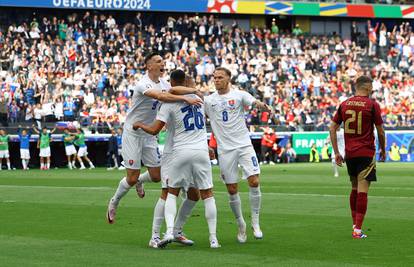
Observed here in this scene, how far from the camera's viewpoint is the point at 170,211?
1185 cm

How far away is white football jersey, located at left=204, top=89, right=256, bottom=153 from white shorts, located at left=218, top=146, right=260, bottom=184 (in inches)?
2.9

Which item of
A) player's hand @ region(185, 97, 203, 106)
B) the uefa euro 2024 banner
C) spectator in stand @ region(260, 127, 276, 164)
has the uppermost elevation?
the uefa euro 2024 banner

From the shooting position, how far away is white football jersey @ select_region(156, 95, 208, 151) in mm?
11914

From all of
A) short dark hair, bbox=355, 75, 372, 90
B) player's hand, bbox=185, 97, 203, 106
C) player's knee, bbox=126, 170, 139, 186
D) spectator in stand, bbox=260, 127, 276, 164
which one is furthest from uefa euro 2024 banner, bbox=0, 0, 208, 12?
player's hand, bbox=185, 97, 203, 106

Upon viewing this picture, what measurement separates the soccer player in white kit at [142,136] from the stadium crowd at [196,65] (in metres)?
27.0

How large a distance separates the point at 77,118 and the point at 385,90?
60.7 feet

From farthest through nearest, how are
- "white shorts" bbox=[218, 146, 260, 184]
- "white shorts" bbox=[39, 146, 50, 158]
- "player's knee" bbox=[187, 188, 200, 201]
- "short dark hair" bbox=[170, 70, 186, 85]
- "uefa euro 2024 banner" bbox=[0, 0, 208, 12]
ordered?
"uefa euro 2024 banner" bbox=[0, 0, 208, 12], "white shorts" bbox=[39, 146, 50, 158], "white shorts" bbox=[218, 146, 260, 184], "player's knee" bbox=[187, 188, 200, 201], "short dark hair" bbox=[170, 70, 186, 85]

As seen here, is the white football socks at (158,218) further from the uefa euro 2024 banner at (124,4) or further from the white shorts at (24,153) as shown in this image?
the uefa euro 2024 banner at (124,4)

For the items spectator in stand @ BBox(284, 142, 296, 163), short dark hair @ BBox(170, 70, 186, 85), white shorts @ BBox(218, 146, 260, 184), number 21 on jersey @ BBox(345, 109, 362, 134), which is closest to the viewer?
short dark hair @ BBox(170, 70, 186, 85)

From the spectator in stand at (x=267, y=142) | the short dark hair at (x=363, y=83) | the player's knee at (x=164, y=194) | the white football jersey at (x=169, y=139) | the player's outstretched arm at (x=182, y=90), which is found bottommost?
the spectator in stand at (x=267, y=142)

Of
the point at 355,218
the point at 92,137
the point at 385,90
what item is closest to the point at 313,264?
the point at 355,218

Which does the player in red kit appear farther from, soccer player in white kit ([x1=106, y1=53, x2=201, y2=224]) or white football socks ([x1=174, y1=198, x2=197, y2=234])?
soccer player in white kit ([x1=106, y1=53, x2=201, y2=224])

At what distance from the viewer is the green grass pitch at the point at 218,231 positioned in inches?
427

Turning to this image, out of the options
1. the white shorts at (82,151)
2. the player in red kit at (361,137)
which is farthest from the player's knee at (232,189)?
the white shorts at (82,151)
